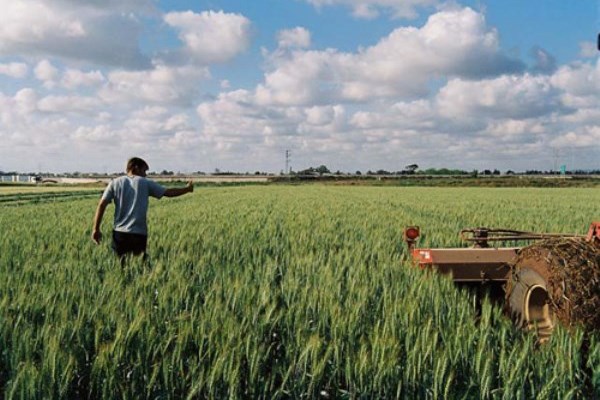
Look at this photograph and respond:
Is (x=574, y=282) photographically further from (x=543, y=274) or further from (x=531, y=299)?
(x=531, y=299)

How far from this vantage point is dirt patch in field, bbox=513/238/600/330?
3570mm

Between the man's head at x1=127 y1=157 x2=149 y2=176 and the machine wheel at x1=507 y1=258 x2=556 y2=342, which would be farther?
the man's head at x1=127 y1=157 x2=149 y2=176

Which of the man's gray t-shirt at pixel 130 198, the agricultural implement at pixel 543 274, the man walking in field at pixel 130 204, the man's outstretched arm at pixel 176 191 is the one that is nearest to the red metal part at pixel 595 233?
the agricultural implement at pixel 543 274

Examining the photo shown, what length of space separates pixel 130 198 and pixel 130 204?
0.24 feet

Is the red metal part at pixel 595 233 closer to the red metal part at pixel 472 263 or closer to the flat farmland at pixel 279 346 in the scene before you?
the red metal part at pixel 472 263

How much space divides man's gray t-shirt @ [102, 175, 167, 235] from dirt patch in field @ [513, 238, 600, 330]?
4747 mm

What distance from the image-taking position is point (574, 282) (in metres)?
3.62

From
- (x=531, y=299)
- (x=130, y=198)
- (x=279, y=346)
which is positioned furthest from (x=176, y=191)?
(x=531, y=299)

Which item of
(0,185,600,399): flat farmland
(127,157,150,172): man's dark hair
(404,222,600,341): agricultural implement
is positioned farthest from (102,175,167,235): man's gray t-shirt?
(404,222,600,341): agricultural implement

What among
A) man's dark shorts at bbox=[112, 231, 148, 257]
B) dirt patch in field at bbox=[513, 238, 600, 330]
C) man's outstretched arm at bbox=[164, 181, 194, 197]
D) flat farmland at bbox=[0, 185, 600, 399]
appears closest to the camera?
flat farmland at bbox=[0, 185, 600, 399]

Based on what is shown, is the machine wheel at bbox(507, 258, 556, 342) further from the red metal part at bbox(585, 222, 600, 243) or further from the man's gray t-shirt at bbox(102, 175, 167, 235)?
the man's gray t-shirt at bbox(102, 175, 167, 235)

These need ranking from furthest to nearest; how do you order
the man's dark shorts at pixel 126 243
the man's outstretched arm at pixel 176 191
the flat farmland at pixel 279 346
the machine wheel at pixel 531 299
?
the man's outstretched arm at pixel 176 191 < the man's dark shorts at pixel 126 243 < the machine wheel at pixel 531 299 < the flat farmland at pixel 279 346

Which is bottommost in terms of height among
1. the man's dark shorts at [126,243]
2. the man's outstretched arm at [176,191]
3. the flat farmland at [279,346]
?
the flat farmland at [279,346]

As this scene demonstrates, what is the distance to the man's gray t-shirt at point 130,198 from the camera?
6996 mm
